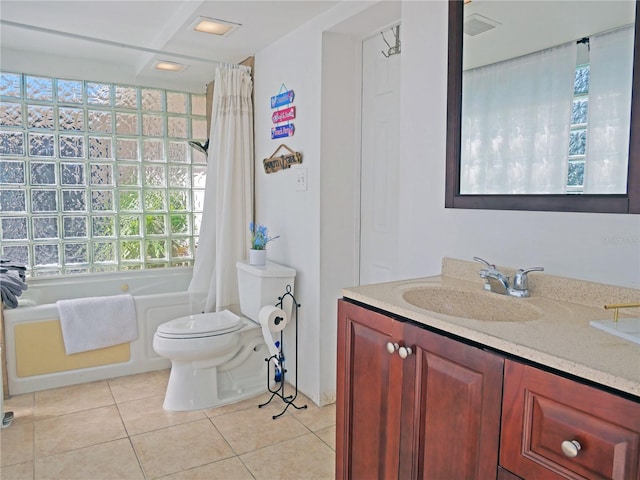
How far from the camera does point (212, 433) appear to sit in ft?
7.53

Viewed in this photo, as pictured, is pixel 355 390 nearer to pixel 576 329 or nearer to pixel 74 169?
pixel 576 329

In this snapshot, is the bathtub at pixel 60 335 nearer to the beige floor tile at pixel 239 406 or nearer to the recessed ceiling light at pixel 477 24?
the beige floor tile at pixel 239 406

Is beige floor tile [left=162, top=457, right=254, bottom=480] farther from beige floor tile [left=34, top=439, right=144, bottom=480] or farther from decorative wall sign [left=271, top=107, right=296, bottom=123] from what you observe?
decorative wall sign [left=271, top=107, right=296, bottom=123]

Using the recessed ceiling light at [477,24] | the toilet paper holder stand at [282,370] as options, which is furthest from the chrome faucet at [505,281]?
the toilet paper holder stand at [282,370]

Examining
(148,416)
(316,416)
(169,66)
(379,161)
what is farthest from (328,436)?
(169,66)

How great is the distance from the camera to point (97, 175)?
3.55 metres

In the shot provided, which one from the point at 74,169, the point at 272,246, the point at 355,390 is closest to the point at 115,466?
the point at 355,390

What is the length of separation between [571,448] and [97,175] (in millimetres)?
3577

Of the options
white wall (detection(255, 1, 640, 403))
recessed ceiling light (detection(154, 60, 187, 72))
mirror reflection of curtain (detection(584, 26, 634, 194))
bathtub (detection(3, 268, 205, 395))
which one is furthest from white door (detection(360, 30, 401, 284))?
recessed ceiling light (detection(154, 60, 187, 72))

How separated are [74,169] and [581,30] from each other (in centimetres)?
337

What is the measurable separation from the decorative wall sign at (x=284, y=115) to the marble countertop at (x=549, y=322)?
56.9 inches

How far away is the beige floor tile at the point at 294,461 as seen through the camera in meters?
1.97

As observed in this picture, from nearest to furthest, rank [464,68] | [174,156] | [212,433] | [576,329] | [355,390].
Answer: [576,329] → [355,390] → [464,68] → [212,433] → [174,156]

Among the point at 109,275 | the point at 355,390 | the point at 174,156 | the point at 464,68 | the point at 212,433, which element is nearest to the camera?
the point at 355,390
